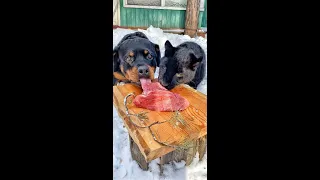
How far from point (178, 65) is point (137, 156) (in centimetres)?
54

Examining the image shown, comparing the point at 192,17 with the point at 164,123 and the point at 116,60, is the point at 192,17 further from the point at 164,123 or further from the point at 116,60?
the point at 164,123

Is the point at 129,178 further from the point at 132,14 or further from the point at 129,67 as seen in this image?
the point at 132,14

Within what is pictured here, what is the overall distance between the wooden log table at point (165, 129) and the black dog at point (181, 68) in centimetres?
5

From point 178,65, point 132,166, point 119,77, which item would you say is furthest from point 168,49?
point 132,166

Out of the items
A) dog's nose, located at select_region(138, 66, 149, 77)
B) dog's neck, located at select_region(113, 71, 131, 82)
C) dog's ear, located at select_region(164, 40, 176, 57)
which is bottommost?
dog's neck, located at select_region(113, 71, 131, 82)

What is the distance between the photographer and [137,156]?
1.48 metres

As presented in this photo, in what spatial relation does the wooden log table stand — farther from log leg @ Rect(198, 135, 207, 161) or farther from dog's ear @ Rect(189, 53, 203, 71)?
dog's ear @ Rect(189, 53, 203, 71)

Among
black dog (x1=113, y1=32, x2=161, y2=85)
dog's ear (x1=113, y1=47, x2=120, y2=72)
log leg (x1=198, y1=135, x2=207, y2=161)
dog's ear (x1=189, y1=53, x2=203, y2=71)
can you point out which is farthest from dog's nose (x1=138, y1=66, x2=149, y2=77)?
log leg (x1=198, y1=135, x2=207, y2=161)

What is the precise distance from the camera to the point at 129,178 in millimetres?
1482

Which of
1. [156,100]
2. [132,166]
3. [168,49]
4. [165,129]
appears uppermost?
[168,49]

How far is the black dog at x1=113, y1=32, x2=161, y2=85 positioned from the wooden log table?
0.20 feet

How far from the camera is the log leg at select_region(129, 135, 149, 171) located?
1.47 meters

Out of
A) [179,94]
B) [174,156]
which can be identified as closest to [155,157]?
[174,156]

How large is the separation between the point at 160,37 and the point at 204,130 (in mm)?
560
